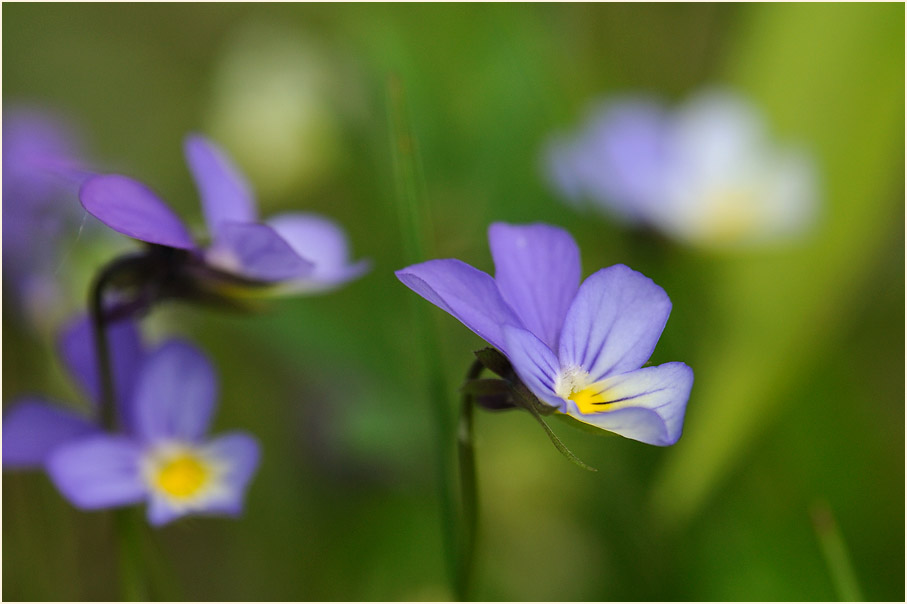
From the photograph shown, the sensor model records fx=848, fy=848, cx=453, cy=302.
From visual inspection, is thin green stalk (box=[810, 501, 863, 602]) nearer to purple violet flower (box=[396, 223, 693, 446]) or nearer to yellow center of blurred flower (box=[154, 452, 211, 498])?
purple violet flower (box=[396, 223, 693, 446])

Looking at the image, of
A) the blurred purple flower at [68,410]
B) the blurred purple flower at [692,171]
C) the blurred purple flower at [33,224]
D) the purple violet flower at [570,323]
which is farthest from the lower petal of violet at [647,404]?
the blurred purple flower at [692,171]

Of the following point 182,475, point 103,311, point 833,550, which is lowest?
point 833,550

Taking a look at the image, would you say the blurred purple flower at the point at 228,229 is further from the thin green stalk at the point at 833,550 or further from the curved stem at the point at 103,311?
the thin green stalk at the point at 833,550

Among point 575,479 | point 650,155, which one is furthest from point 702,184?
point 575,479

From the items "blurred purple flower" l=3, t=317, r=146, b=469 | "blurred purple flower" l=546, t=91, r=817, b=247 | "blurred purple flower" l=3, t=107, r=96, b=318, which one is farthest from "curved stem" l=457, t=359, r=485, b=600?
"blurred purple flower" l=546, t=91, r=817, b=247

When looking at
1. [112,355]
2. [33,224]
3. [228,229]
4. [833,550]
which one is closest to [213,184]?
[228,229]

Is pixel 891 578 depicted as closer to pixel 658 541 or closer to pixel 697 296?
pixel 658 541

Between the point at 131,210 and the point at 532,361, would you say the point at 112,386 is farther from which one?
the point at 532,361

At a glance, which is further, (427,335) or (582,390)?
(427,335)
